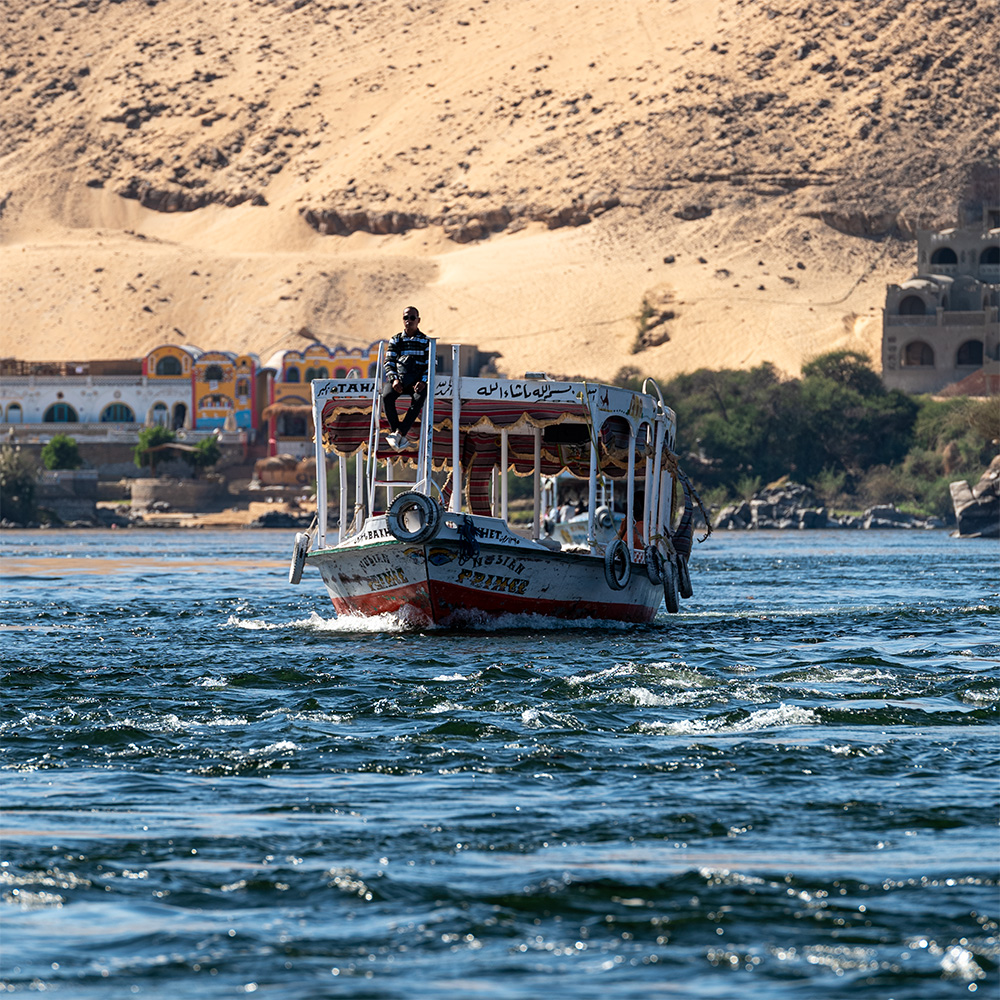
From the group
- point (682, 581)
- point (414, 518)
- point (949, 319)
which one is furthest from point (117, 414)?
point (414, 518)

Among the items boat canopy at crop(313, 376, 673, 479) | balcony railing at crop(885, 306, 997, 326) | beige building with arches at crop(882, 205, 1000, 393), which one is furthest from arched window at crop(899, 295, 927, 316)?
boat canopy at crop(313, 376, 673, 479)

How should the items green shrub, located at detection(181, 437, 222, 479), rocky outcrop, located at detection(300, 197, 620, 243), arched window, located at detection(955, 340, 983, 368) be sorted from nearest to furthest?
green shrub, located at detection(181, 437, 222, 479) < arched window, located at detection(955, 340, 983, 368) < rocky outcrop, located at detection(300, 197, 620, 243)

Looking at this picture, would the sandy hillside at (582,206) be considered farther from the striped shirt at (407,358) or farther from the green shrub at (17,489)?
the striped shirt at (407,358)

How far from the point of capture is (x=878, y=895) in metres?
9.58

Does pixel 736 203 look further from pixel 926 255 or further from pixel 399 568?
pixel 399 568

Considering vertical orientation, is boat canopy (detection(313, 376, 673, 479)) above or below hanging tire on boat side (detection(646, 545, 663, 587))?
above

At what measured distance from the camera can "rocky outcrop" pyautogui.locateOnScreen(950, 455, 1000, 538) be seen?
75.7 meters

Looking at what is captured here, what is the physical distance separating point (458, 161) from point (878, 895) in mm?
175043

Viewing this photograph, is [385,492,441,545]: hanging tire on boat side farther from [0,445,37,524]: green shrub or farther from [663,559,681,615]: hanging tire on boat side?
[0,445,37,524]: green shrub

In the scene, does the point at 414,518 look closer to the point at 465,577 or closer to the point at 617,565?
the point at 465,577

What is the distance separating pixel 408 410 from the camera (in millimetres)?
23938

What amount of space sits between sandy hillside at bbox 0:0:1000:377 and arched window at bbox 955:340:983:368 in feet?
43.2

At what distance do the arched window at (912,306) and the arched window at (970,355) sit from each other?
337 cm

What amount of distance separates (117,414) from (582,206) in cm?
5936
